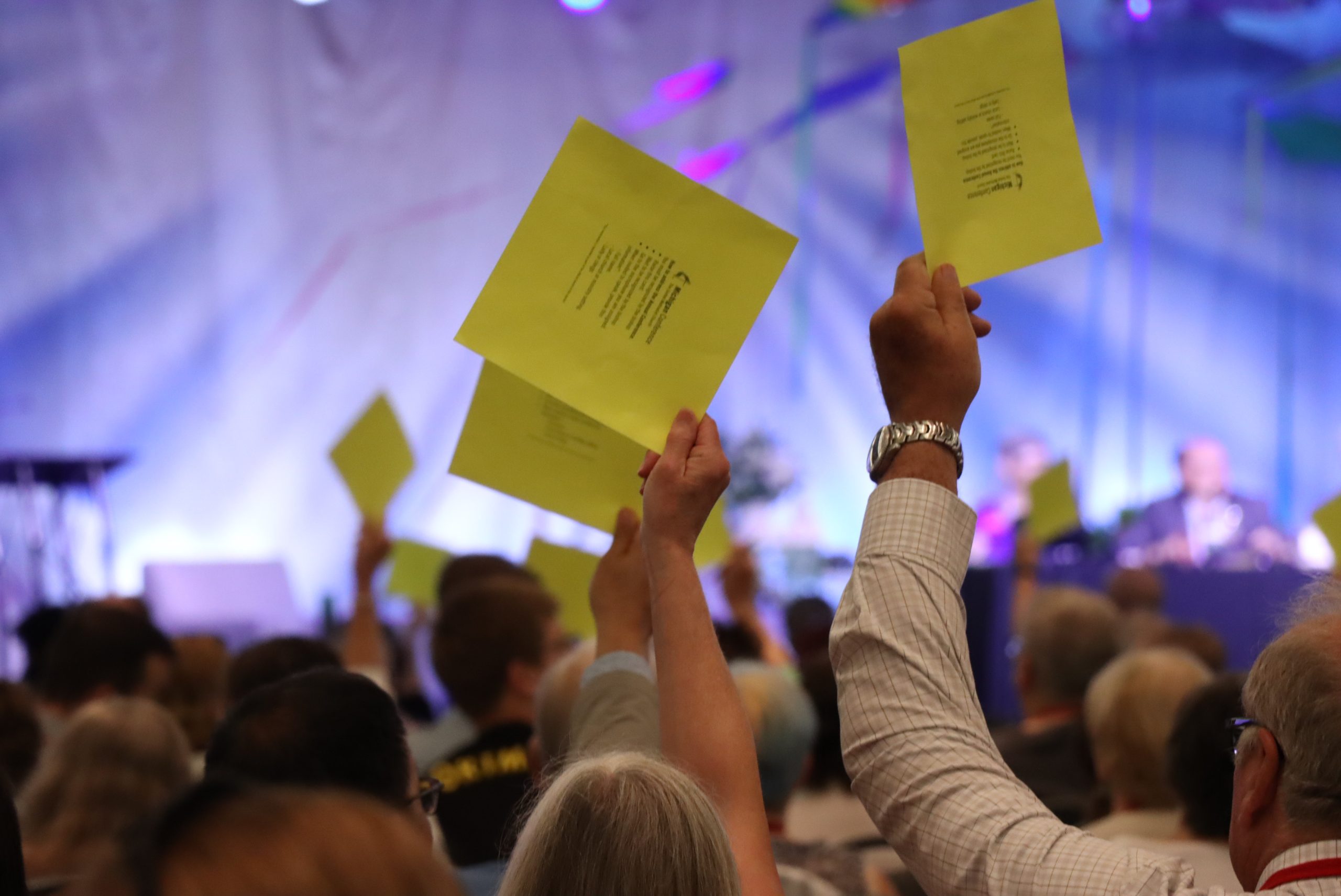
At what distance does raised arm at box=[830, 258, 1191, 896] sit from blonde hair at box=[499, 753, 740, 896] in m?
0.15

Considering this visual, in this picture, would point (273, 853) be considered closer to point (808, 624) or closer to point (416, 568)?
point (416, 568)

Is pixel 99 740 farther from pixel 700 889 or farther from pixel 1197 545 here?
pixel 1197 545

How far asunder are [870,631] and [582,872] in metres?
0.28

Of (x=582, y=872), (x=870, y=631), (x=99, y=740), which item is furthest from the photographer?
(x=99, y=740)

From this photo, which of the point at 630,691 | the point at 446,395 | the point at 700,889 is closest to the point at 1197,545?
the point at 446,395

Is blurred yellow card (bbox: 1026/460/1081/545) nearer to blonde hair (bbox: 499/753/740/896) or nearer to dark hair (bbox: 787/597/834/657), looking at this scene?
dark hair (bbox: 787/597/834/657)

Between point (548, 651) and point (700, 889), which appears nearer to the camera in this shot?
point (700, 889)

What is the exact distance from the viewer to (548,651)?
7.59 ft

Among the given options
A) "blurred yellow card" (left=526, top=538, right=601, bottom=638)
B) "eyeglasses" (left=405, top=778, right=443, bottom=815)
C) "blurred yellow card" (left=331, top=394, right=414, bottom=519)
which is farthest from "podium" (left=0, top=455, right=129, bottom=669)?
"eyeglasses" (left=405, top=778, right=443, bottom=815)

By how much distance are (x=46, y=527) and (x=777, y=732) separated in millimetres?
6282

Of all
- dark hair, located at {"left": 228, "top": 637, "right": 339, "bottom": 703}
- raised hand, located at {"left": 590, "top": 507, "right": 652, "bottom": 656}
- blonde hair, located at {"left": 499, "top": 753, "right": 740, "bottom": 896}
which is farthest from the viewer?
dark hair, located at {"left": 228, "top": 637, "right": 339, "bottom": 703}

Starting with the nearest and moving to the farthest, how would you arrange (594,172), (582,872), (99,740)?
(582,872), (594,172), (99,740)

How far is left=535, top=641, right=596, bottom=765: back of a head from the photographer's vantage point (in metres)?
1.81

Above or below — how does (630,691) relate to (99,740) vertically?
above
